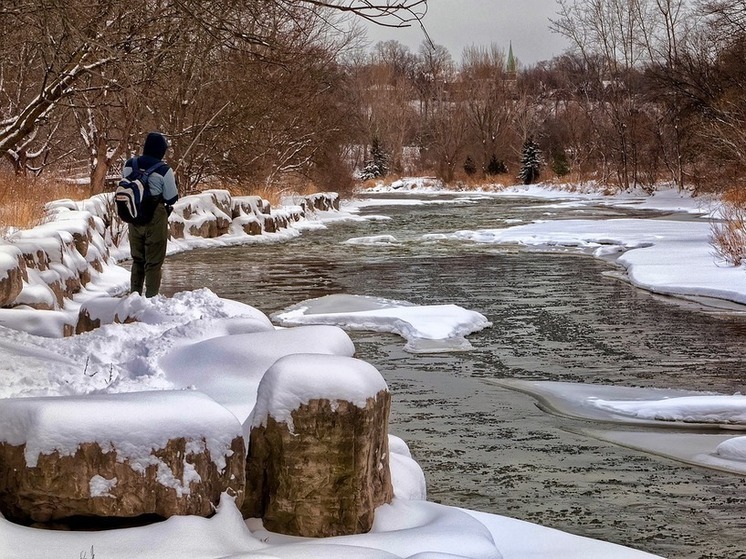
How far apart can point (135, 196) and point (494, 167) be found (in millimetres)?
59362

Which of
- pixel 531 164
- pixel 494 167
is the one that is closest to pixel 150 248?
pixel 531 164

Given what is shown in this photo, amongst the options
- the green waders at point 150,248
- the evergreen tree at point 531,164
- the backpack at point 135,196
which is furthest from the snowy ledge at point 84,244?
the evergreen tree at point 531,164

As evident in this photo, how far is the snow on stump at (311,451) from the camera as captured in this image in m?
4.18

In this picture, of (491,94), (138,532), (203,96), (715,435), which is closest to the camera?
(138,532)

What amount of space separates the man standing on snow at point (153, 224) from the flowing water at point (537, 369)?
2.17 metres

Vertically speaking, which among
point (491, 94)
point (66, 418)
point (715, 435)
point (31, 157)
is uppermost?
point (491, 94)

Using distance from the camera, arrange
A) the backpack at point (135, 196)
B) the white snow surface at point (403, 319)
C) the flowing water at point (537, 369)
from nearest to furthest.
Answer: the flowing water at point (537, 369)
the backpack at point (135, 196)
the white snow surface at point (403, 319)

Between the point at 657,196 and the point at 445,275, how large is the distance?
91.0ft

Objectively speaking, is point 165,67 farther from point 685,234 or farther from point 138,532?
point 685,234

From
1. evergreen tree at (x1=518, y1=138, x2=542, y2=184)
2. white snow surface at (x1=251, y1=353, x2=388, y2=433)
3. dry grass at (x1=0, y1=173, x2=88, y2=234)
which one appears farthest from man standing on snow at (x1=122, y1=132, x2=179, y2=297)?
evergreen tree at (x1=518, y1=138, x2=542, y2=184)

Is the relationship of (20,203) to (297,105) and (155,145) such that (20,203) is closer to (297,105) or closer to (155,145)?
(155,145)

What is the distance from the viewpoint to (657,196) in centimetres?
4153

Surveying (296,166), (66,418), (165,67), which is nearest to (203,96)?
(296,166)

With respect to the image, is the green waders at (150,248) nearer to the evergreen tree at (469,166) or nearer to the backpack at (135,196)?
the backpack at (135,196)
